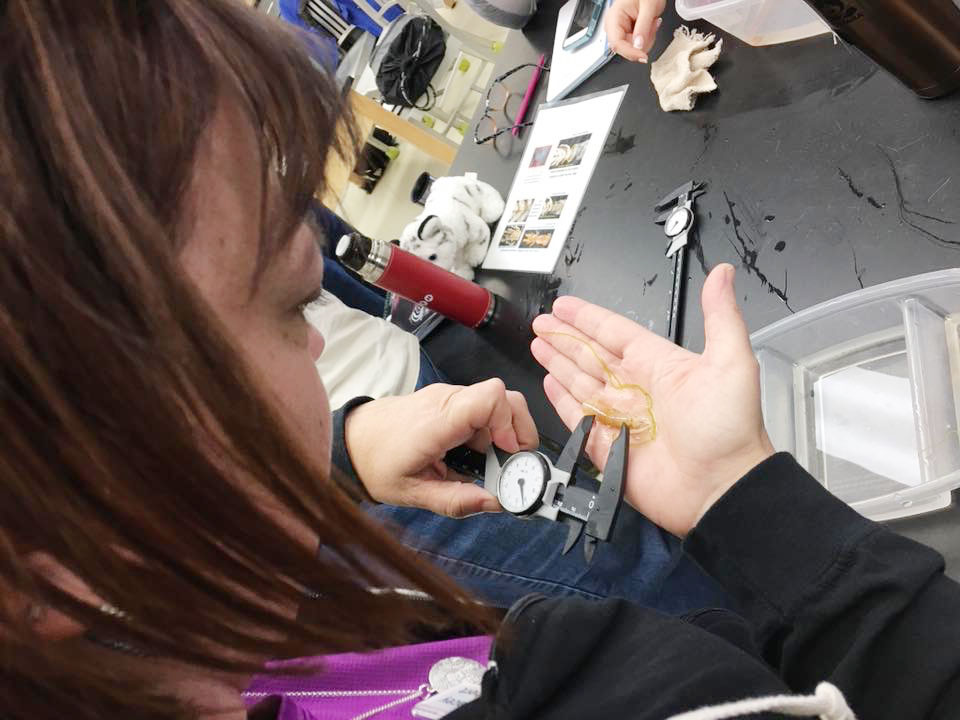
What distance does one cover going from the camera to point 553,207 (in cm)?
97

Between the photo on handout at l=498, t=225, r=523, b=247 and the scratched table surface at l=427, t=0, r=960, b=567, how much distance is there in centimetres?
6

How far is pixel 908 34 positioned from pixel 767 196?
0.20 metres

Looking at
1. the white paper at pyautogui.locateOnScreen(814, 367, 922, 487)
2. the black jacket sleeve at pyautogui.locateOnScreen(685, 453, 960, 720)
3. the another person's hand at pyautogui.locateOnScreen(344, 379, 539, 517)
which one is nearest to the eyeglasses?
the another person's hand at pyautogui.locateOnScreen(344, 379, 539, 517)

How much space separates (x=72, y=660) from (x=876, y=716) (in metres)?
0.51

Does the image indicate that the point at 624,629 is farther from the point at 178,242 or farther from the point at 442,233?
the point at 442,233

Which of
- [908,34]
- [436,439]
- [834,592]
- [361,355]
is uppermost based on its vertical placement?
[908,34]

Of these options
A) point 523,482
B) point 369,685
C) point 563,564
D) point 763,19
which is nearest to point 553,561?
point 563,564

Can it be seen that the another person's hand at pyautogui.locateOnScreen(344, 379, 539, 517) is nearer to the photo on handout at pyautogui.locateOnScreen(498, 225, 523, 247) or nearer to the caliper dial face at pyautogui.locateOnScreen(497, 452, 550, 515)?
the caliper dial face at pyautogui.locateOnScreen(497, 452, 550, 515)

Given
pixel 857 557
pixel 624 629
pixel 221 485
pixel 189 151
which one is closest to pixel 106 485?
pixel 221 485

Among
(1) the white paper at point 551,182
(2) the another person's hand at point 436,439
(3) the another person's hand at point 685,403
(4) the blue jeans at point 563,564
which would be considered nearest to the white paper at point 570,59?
(1) the white paper at point 551,182

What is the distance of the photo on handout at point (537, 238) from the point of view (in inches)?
37.6

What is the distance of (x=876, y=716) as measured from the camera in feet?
1.37

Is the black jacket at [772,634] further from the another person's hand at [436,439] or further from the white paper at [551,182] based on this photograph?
the white paper at [551,182]

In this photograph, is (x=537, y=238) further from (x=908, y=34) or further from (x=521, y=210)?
(x=908, y=34)
